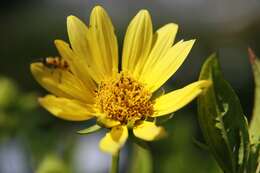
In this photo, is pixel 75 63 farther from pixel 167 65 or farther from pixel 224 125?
pixel 224 125

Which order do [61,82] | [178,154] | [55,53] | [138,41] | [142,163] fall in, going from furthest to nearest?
[55,53]
[178,154]
[142,163]
[138,41]
[61,82]

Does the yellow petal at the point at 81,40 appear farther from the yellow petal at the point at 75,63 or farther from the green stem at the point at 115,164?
the green stem at the point at 115,164

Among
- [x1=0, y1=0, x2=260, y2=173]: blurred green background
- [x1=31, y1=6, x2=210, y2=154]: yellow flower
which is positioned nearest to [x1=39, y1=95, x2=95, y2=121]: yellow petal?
[x1=31, y1=6, x2=210, y2=154]: yellow flower

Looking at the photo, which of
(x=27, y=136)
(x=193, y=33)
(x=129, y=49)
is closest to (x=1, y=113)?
(x=27, y=136)

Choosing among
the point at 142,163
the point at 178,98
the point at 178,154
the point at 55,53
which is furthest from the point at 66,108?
the point at 55,53

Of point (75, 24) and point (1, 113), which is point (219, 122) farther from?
point (1, 113)

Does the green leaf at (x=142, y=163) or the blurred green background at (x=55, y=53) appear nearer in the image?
the green leaf at (x=142, y=163)

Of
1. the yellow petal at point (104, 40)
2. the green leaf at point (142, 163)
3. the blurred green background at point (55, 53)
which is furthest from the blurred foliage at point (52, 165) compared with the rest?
the yellow petal at point (104, 40)

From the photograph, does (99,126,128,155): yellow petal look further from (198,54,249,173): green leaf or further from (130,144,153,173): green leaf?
(130,144,153,173): green leaf
